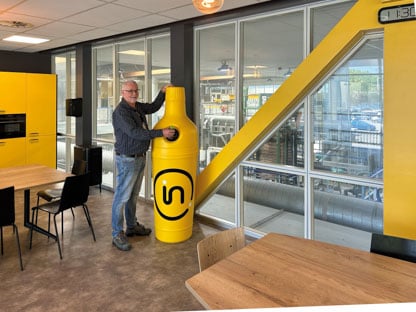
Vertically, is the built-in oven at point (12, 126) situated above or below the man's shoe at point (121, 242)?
above

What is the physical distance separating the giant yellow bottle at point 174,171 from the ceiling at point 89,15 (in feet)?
3.04

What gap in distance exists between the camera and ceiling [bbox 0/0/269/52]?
3.61 m

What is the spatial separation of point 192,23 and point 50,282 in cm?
342

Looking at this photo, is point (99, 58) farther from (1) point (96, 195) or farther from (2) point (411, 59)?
(2) point (411, 59)

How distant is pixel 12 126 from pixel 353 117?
19.7 ft

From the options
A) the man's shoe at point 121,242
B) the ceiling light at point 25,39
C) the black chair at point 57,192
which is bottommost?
the man's shoe at point 121,242

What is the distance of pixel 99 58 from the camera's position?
645 cm

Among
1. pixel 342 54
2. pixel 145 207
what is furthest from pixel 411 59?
pixel 145 207

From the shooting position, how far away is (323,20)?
138 inches

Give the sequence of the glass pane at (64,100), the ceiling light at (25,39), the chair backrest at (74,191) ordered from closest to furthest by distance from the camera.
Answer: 1. the chair backrest at (74,191)
2. the ceiling light at (25,39)
3. the glass pane at (64,100)

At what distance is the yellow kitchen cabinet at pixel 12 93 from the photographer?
6285mm

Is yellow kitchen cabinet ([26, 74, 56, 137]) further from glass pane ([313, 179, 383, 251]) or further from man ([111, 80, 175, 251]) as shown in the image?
glass pane ([313, 179, 383, 251])

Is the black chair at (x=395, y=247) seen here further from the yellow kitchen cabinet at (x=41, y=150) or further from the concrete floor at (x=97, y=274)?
the yellow kitchen cabinet at (x=41, y=150)

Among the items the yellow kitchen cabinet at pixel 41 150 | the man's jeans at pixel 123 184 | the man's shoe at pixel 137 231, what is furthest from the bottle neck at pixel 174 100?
the yellow kitchen cabinet at pixel 41 150
